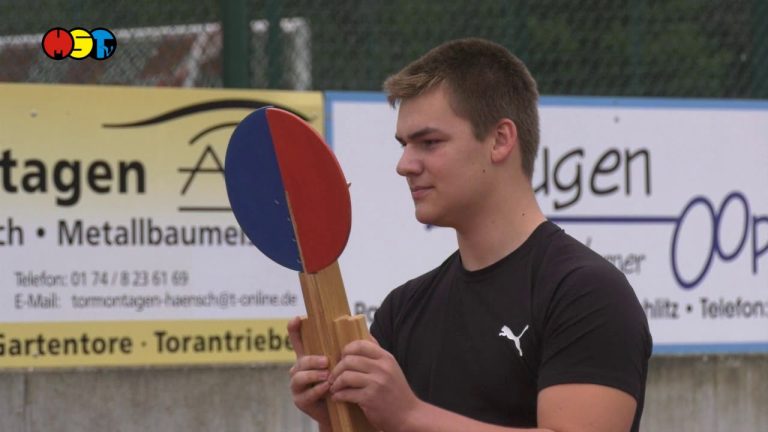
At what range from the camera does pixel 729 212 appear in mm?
7504

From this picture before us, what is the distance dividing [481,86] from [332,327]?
667mm

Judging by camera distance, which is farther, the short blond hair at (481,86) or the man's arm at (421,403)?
the short blond hair at (481,86)

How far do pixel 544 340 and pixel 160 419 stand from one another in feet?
13.2

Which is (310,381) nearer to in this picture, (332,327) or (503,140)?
(332,327)

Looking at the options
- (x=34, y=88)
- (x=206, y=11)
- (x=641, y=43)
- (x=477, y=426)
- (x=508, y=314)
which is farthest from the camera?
(x=641, y=43)

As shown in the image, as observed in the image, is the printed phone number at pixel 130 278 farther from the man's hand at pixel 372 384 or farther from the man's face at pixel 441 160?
the man's hand at pixel 372 384

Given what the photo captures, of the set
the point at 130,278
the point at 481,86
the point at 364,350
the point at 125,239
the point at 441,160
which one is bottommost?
the point at 364,350

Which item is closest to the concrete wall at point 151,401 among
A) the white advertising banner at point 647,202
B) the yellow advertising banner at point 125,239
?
the yellow advertising banner at point 125,239

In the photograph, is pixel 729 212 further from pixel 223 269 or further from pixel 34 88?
pixel 34 88

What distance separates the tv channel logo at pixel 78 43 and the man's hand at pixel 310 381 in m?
4.03

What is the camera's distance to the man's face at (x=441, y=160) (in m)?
2.96

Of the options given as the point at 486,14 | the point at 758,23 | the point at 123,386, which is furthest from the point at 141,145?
the point at 758,23

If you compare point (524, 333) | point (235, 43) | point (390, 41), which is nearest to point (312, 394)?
point (524, 333)

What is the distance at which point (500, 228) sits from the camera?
299cm
